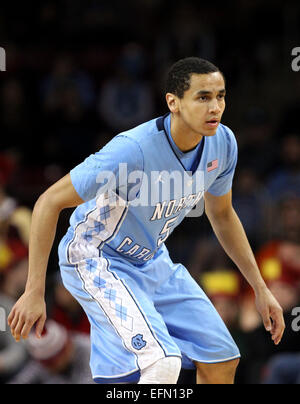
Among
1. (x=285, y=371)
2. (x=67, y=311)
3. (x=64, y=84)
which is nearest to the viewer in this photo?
(x=285, y=371)

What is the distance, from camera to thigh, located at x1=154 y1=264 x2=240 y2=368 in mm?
3537

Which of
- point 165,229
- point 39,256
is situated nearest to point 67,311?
point 165,229

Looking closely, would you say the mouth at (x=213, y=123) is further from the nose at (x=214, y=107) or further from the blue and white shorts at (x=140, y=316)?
the blue and white shorts at (x=140, y=316)

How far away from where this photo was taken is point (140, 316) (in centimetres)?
328

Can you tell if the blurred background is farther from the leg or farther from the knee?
the knee

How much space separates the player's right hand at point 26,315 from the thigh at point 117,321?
0.32 metres

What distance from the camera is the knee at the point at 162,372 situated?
317 centimetres

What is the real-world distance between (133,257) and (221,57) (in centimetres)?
565

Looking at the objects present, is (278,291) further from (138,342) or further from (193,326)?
(138,342)

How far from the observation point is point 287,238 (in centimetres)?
646

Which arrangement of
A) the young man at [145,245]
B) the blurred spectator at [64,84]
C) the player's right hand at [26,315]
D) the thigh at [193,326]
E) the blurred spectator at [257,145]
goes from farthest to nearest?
the blurred spectator at [64,84] → the blurred spectator at [257,145] → the thigh at [193,326] → the young man at [145,245] → the player's right hand at [26,315]

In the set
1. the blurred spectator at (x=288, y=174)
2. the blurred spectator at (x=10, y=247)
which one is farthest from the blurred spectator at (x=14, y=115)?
the blurred spectator at (x=288, y=174)

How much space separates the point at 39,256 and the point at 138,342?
554 millimetres

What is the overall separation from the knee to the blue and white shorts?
23 millimetres
